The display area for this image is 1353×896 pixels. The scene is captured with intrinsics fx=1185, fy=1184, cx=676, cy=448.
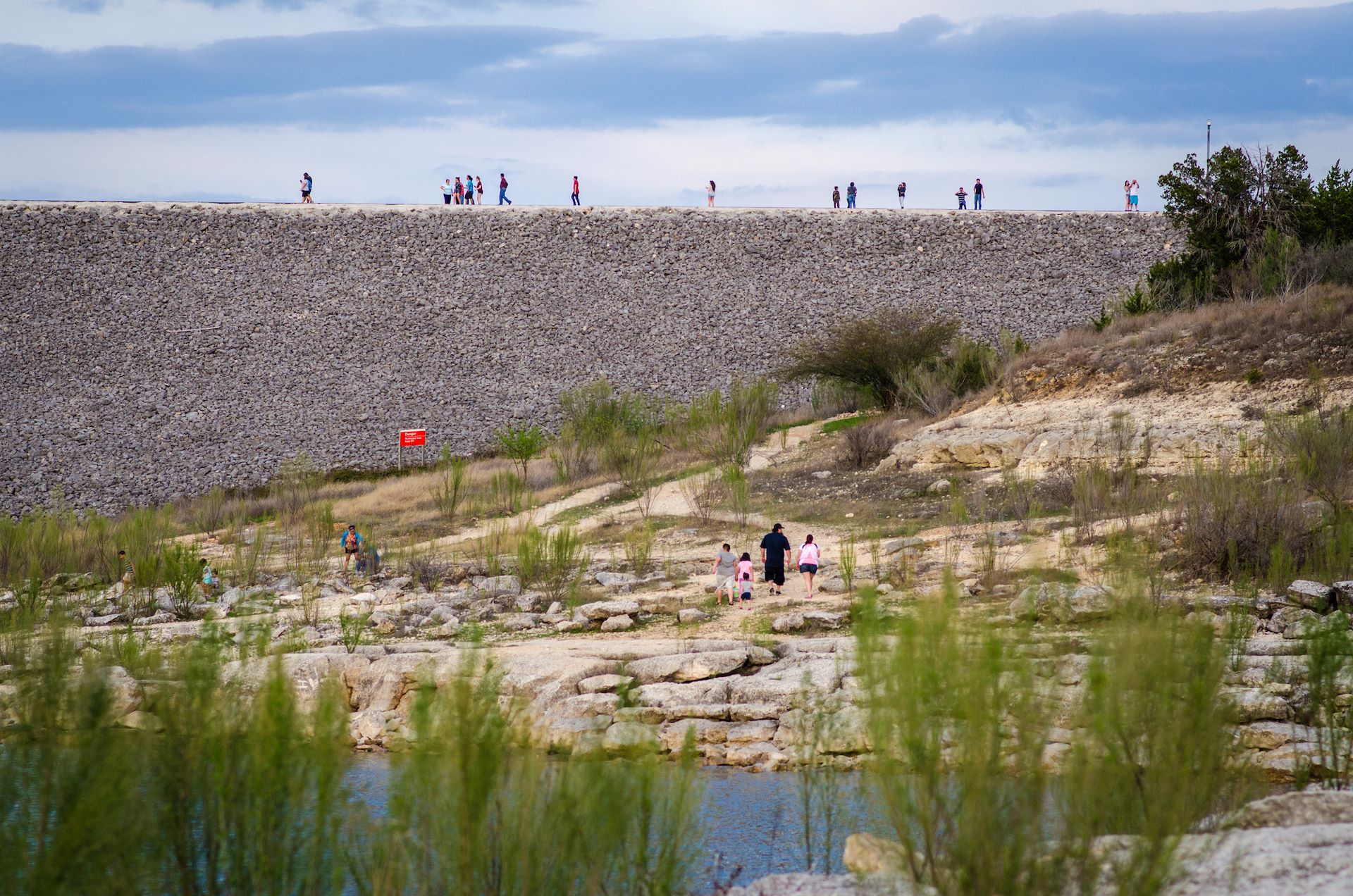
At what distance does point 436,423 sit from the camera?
39.0 metres

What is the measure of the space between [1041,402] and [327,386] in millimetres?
27064

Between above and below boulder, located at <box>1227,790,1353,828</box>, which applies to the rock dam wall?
above

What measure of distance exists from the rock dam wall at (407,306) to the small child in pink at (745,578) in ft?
75.4

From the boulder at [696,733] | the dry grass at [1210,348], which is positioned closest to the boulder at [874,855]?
the boulder at [696,733]

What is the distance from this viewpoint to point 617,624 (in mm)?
13852

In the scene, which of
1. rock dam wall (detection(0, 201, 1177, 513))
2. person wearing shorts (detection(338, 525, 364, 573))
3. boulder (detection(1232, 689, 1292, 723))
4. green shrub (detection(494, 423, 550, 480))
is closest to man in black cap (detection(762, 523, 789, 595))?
boulder (detection(1232, 689, 1292, 723))

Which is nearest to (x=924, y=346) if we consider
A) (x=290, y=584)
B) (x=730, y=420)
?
(x=730, y=420)

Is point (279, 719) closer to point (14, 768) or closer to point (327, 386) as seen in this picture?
point (14, 768)

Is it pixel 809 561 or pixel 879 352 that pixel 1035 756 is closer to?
pixel 809 561

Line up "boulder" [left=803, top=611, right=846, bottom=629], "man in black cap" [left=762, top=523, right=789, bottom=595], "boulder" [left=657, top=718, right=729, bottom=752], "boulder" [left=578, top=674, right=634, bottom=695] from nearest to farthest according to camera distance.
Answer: "boulder" [left=657, top=718, right=729, bottom=752]
"boulder" [left=578, top=674, right=634, bottom=695]
"boulder" [left=803, top=611, right=846, bottom=629]
"man in black cap" [left=762, top=523, right=789, bottom=595]

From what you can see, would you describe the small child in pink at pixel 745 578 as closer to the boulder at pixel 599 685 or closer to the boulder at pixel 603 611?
the boulder at pixel 603 611

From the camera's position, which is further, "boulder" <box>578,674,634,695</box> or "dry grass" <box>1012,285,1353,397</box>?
"dry grass" <box>1012,285,1353,397</box>

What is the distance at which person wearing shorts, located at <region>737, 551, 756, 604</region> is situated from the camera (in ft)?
48.4

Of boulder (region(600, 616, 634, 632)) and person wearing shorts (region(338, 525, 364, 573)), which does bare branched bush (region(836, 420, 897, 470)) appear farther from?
boulder (region(600, 616, 634, 632))
